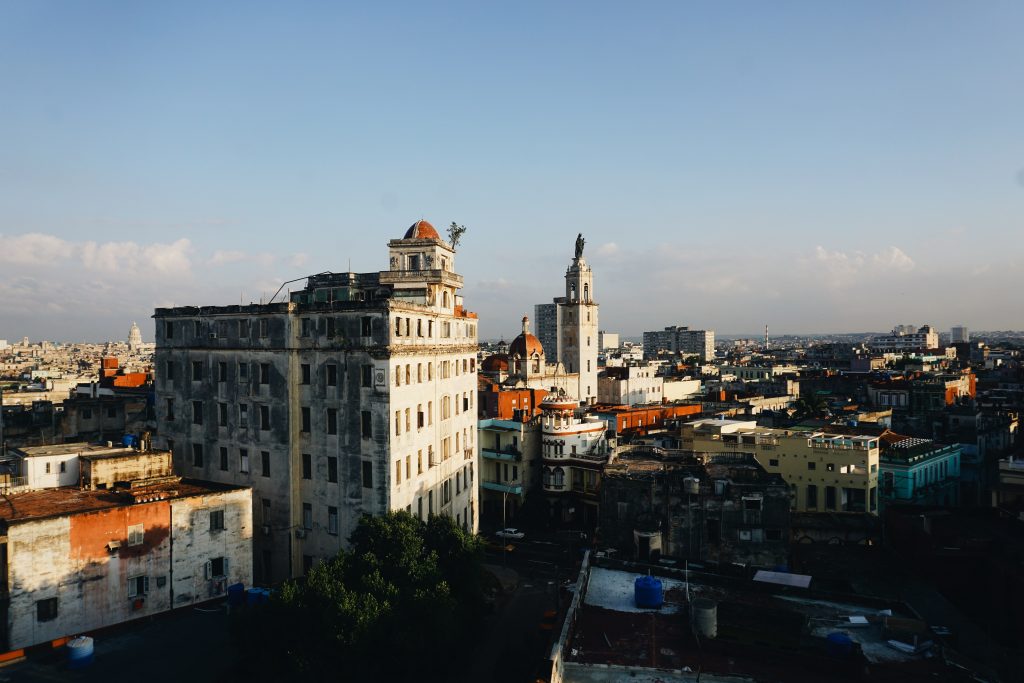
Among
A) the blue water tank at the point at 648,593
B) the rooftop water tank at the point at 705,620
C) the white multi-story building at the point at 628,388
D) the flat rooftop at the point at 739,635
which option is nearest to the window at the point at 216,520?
the flat rooftop at the point at 739,635

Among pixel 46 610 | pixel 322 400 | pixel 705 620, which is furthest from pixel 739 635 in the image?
pixel 46 610

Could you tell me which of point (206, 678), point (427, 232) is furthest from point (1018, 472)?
point (206, 678)

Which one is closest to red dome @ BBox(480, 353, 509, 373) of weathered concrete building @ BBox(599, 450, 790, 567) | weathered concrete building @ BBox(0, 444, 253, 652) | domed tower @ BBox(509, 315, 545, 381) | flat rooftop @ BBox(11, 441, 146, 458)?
domed tower @ BBox(509, 315, 545, 381)

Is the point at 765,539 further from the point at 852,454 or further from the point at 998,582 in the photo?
the point at 852,454

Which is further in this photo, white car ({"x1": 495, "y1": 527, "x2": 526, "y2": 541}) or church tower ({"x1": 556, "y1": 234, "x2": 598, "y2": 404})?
church tower ({"x1": 556, "y1": 234, "x2": 598, "y2": 404})

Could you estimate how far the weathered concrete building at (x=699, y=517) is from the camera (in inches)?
1649

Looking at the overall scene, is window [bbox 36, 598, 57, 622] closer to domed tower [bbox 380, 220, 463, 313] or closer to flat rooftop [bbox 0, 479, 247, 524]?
flat rooftop [bbox 0, 479, 247, 524]

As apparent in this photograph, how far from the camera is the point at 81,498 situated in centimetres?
4256

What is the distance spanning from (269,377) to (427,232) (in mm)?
17651

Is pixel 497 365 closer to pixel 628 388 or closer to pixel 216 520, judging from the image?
pixel 628 388

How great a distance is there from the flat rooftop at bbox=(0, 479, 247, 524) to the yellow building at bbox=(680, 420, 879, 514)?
135 feet

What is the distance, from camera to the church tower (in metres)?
126

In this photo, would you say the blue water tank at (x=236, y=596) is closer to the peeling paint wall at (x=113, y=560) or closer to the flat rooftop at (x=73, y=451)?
the peeling paint wall at (x=113, y=560)

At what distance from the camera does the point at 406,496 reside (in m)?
47.6
